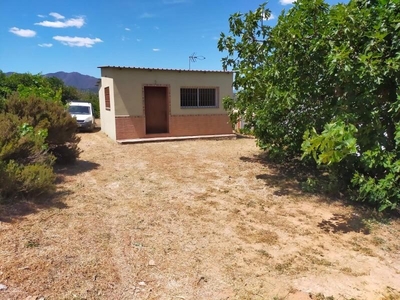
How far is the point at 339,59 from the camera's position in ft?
14.0

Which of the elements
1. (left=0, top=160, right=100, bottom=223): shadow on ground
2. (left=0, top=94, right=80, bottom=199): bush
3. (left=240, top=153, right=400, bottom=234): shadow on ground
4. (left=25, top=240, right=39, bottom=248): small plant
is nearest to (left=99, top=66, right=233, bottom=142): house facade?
(left=0, top=94, right=80, bottom=199): bush

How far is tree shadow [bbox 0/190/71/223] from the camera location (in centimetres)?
423

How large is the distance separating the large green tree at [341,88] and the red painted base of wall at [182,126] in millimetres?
6266

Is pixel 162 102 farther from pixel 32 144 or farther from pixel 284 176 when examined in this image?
pixel 32 144

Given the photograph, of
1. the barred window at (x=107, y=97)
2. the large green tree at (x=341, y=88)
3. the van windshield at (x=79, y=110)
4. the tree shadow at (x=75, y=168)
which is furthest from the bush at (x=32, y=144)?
the van windshield at (x=79, y=110)

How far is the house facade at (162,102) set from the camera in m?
12.0

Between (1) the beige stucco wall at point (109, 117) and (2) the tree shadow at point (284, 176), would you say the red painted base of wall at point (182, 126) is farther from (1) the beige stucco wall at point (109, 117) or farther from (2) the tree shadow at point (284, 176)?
(2) the tree shadow at point (284, 176)

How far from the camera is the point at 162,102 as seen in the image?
1313cm

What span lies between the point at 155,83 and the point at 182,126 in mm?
2179

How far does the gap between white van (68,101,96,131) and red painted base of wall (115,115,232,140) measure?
4.24 m

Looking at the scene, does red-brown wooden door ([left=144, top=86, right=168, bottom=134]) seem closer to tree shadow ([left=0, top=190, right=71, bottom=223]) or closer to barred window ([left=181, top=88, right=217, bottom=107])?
barred window ([left=181, top=88, right=217, bottom=107])

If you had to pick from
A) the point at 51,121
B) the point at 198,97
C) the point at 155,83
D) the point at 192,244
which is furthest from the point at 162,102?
the point at 192,244

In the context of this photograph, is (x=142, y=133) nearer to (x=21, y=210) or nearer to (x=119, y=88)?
(x=119, y=88)

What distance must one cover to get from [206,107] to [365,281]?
35.9 feet
